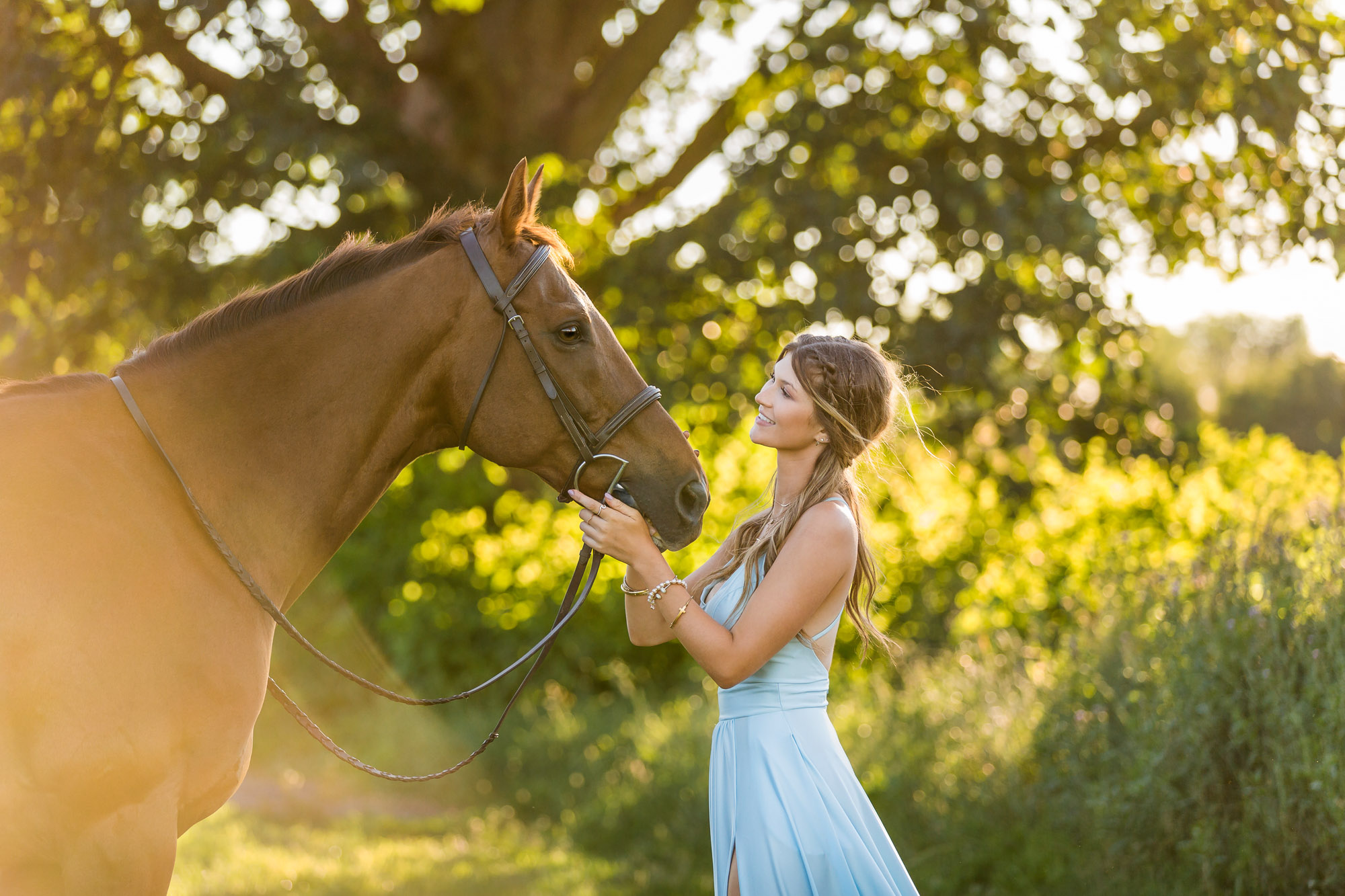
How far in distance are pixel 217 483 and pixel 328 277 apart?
61 cm

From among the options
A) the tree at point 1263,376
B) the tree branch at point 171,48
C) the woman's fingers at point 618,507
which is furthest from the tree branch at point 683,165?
the tree at point 1263,376

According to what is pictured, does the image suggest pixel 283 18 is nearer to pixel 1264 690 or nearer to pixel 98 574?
pixel 98 574

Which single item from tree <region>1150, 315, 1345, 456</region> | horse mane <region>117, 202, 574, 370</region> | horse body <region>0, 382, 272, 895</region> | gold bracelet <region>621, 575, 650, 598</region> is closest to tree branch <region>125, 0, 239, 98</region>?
horse mane <region>117, 202, 574, 370</region>

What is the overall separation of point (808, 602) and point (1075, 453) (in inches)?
213

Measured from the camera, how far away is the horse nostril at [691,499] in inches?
103

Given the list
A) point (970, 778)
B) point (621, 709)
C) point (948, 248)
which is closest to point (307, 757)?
point (621, 709)

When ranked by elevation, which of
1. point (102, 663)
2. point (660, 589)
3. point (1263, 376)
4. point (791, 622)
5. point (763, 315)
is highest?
point (102, 663)

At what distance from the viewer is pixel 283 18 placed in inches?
277

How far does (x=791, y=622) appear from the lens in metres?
2.44

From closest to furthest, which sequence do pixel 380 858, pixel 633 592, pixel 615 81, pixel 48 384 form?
pixel 48 384
pixel 633 592
pixel 380 858
pixel 615 81

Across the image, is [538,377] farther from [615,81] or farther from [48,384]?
[615,81]

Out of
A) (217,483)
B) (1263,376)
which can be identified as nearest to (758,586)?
(217,483)

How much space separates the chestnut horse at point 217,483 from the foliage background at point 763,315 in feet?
10.5

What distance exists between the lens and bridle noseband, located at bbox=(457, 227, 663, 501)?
101 inches
